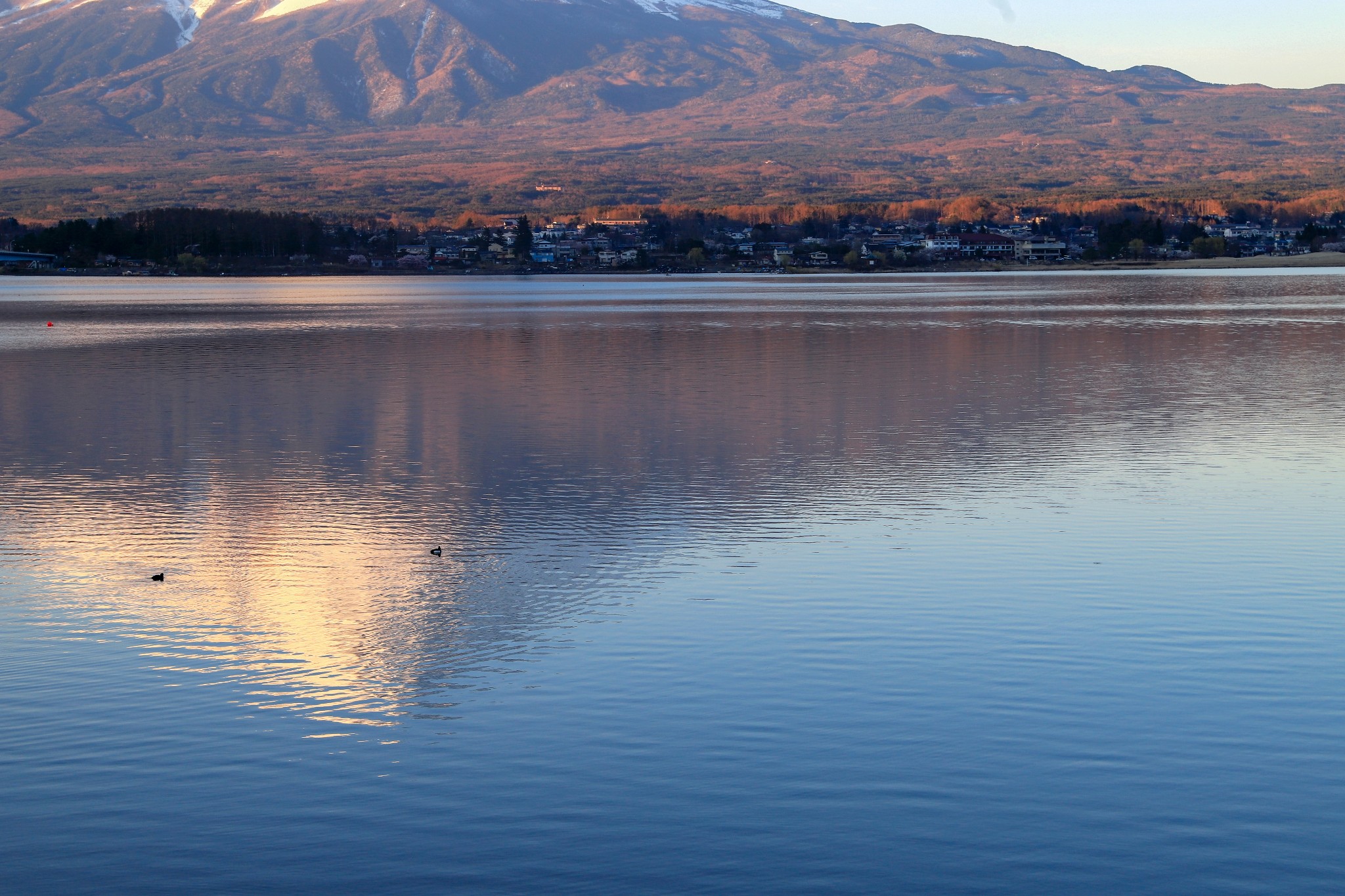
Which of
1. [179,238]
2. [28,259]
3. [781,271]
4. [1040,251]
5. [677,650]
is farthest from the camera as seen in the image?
[1040,251]

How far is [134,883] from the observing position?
7.45 metres

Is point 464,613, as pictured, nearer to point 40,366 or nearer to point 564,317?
point 40,366

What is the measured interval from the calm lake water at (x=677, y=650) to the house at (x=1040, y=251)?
165m

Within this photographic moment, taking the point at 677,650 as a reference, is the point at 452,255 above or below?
above

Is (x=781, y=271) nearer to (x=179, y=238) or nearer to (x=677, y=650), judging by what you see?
(x=179, y=238)

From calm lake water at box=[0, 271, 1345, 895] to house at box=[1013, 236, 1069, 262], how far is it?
165 m

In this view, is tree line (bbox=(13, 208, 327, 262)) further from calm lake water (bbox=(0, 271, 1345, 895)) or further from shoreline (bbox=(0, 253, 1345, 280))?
calm lake water (bbox=(0, 271, 1345, 895))

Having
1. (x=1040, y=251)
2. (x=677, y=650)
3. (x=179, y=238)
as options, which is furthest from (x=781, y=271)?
(x=677, y=650)

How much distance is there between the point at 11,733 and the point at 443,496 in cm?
928

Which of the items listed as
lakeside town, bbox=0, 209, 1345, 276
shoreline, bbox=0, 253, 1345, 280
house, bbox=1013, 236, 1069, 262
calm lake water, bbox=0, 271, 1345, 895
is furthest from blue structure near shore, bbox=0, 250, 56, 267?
calm lake water, bbox=0, 271, 1345, 895

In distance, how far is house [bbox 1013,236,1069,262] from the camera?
188375 mm

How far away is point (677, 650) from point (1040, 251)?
614 feet

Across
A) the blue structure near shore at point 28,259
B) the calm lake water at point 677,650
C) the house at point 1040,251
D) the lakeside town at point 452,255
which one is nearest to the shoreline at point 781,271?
the lakeside town at point 452,255

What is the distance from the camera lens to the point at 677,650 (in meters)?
11.3
